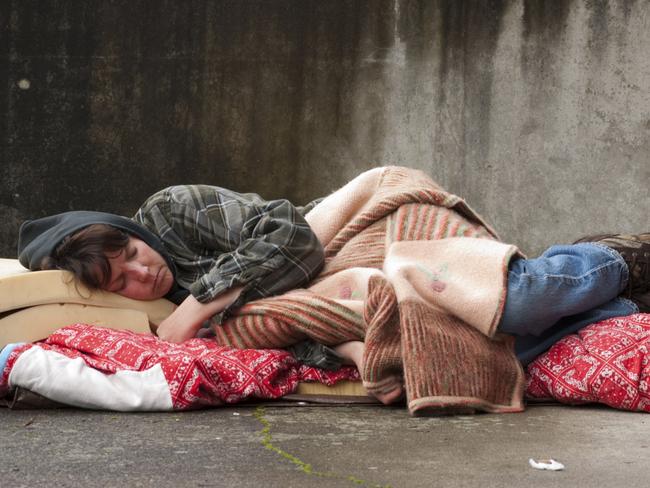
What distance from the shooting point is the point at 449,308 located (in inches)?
105

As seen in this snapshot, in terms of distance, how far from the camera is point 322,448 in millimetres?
2178

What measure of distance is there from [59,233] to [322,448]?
51.2 inches

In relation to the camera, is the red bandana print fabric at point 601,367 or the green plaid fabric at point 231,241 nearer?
the red bandana print fabric at point 601,367

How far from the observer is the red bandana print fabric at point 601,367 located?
2582 mm

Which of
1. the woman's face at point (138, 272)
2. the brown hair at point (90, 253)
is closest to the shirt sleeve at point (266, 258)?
the woman's face at point (138, 272)

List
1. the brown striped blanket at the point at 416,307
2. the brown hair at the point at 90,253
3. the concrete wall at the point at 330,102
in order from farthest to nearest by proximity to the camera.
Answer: the concrete wall at the point at 330,102, the brown hair at the point at 90,253, the brown striped blanket at the point at 416,307

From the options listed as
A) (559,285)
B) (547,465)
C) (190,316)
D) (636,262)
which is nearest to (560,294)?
(559,285)

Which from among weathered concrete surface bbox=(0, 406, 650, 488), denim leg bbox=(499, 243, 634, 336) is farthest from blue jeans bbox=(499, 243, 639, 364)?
weathered concrete surface bbox=(0, 406, 650, 488)

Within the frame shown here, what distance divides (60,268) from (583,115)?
131 inches

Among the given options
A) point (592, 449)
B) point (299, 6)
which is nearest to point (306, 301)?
point (592, 449)

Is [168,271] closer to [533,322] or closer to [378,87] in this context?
[533,322]

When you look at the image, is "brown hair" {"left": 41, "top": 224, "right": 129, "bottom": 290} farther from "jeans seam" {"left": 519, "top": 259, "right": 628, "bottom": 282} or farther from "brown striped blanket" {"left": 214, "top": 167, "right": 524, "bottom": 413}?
"jeans seam" {"left": 519, "top": 259, "right": 628, "bottom": 282}

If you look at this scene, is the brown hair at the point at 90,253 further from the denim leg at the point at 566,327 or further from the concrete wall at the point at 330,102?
the concrete wall at the point at 330,102

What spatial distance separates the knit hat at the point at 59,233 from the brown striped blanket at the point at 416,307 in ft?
1.28
